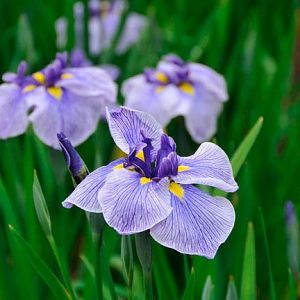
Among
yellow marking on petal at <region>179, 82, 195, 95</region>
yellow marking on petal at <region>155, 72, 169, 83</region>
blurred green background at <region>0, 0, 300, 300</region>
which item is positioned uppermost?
yellow marking on petal at <region>155, 72, 169, 83</region>

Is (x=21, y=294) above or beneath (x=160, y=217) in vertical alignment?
beneath

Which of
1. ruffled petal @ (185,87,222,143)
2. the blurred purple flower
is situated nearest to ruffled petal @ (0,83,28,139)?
ruffled petal @ (185,87,222,143)

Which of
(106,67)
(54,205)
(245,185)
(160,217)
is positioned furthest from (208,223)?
(106,67)

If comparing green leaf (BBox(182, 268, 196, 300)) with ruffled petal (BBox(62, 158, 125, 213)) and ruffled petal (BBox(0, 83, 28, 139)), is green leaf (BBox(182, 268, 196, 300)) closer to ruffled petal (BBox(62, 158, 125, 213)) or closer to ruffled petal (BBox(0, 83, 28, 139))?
ruffled petal (BBox(62, 158, 125, 213))

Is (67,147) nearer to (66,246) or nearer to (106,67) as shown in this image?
(66,246)

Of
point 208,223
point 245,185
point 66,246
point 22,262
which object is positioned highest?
point 208,223
